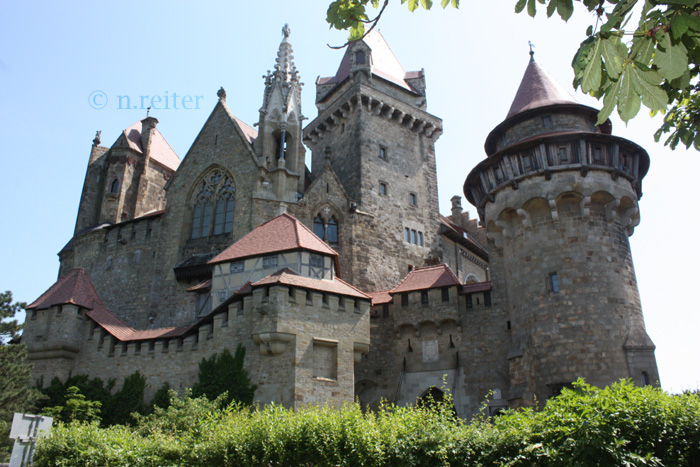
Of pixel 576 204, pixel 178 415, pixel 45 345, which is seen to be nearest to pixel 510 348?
pixel 576 204

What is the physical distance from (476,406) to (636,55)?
21281mm

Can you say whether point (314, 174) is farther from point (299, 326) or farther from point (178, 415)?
point (178, 415)

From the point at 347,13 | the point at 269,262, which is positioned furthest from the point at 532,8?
the point at 269,262

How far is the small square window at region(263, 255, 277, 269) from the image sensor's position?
2503 cm

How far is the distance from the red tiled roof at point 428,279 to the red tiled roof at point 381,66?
17.6m

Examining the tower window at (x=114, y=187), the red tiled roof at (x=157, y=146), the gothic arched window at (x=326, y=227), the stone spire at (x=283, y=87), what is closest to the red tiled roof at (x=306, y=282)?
the gothic arched window at (x=326, y=227)

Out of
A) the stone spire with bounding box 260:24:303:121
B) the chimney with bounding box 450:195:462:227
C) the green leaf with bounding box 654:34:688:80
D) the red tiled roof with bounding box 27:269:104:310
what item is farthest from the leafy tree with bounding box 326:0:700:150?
the chimney with bounding box 450:195:462:227

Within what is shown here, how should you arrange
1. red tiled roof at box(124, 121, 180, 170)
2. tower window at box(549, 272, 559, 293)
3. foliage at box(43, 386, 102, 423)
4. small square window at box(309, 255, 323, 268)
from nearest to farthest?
foliage at box(43, 386, 102, 423)
tower window at box(549, 272, 559, 293)
small square window at box(309, 255, 323, 268)
red tiled roof at box(124, 121, 180, 170)

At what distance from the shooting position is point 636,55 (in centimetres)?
466

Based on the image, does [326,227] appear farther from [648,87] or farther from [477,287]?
[648,87]

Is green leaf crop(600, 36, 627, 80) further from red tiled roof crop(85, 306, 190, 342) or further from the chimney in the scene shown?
the chimney

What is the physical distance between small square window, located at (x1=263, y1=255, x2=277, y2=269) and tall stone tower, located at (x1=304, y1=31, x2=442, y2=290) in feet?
24.8

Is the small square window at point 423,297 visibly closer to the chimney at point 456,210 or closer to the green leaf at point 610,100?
the chimney at point 456,210

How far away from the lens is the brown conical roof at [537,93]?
84.5 feet
